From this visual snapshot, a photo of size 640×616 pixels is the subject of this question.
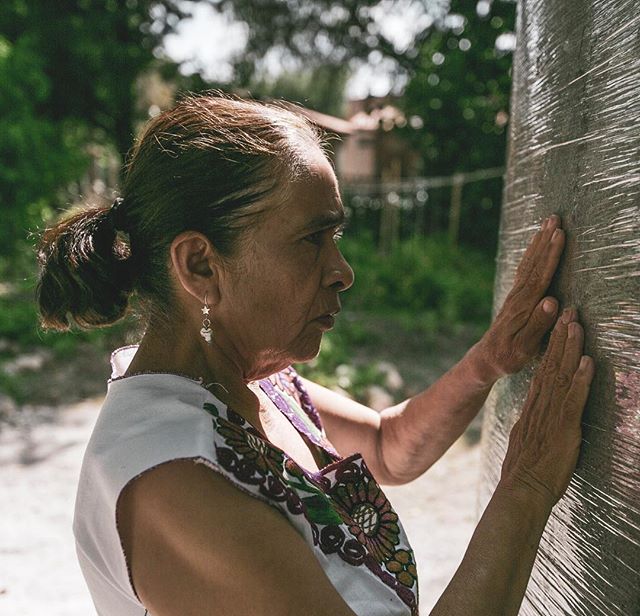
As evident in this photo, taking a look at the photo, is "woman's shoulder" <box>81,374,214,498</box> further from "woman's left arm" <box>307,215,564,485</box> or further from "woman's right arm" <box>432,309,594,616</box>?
"woman's left arm" <box>307,215,564,485</box>

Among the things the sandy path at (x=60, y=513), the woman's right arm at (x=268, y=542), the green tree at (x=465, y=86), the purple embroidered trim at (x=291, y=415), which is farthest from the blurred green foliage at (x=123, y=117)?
the woman's right arm at (x=268, y=542)

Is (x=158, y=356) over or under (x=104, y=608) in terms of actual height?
over

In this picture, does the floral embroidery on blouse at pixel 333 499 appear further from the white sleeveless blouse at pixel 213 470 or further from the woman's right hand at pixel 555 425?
the woman's right hand at pixel 555 425

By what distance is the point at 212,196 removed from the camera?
1.29 meters

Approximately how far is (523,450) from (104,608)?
86cm

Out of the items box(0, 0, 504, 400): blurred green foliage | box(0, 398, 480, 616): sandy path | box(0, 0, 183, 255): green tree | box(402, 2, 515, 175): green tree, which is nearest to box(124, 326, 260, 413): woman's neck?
box(0, 398, 480, 616): sandy path

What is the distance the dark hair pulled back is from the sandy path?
1758 millimetres

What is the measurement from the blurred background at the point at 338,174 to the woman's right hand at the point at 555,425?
814mm

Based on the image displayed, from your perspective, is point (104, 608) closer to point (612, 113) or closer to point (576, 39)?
point (612, 113)

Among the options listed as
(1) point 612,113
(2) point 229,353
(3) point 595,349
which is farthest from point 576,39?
(2) point 229,353

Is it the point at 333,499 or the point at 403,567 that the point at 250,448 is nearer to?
the point at 333,499

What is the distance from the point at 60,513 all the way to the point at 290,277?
124 inches

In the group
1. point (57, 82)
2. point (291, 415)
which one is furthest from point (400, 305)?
point (291, 415)

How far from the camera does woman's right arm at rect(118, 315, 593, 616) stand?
1.05m
